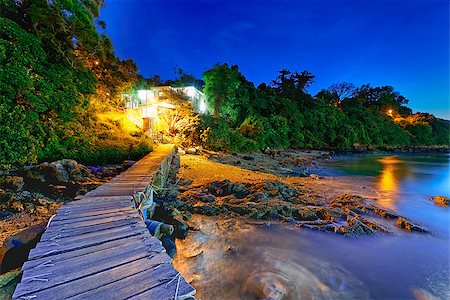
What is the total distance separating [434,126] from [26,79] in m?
78.2

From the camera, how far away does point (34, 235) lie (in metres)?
3.48

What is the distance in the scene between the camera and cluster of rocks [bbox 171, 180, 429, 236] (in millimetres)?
6331

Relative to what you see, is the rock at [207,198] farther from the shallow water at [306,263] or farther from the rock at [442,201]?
the rock at [442,201]

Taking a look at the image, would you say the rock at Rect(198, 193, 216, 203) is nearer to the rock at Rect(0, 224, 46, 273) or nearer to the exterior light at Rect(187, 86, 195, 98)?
the rock at Rect(0, 224, 46, 273)

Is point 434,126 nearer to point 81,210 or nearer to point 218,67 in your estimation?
point 218,67

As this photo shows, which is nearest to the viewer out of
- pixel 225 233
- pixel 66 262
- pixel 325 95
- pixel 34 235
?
pixel 66 262

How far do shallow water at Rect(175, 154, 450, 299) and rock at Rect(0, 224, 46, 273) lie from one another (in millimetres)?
2558

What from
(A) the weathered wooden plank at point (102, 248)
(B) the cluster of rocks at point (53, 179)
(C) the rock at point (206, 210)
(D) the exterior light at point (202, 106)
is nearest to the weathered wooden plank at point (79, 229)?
(A) the weathered wooden plank at point (102, 248)

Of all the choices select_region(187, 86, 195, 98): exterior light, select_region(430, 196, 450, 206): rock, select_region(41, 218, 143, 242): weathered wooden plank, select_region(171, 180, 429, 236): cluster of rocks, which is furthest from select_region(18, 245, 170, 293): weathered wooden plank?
select_region(187, 86, 195, 98): exterior light

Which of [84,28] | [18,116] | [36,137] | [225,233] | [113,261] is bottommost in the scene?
[225,233]

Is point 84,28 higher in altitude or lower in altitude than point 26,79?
higher

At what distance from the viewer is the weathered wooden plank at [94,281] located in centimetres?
177

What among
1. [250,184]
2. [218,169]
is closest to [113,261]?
[250,184]

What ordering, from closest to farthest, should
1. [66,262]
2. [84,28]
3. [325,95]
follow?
[66,262]
[84,28]
[325,95]
